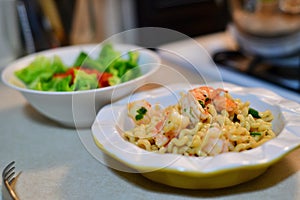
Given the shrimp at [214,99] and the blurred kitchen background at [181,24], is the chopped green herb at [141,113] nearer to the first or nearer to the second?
the shrimp at [214,99]

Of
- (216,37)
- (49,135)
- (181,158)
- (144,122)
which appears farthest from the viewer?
(216,37)

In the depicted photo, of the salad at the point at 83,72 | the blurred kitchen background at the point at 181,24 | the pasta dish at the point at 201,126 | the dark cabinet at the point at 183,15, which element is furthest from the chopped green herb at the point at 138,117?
the dark cabinet at the point at 183,15

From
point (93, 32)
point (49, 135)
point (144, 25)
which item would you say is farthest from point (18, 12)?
point (49, 135)

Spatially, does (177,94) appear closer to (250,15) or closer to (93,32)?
(250,15)

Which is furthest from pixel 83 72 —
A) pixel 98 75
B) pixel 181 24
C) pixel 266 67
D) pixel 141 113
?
pixel 181 24

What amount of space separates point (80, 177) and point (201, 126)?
185 millimetres

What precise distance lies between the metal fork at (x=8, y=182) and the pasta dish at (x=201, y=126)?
0.56 feet

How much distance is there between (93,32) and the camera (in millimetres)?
1372

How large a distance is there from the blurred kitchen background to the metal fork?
0.64 meters

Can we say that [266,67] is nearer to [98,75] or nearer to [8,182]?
[98,75]

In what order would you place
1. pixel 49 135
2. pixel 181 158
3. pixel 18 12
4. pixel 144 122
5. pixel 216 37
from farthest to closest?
pixel 216 37 < pixel 18 12 < pixel 49 135 < pixel 144 122 < pixel 181 158

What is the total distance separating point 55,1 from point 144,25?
0.30 meters

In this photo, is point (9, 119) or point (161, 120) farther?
point (9, 119)

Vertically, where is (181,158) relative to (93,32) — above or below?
above
